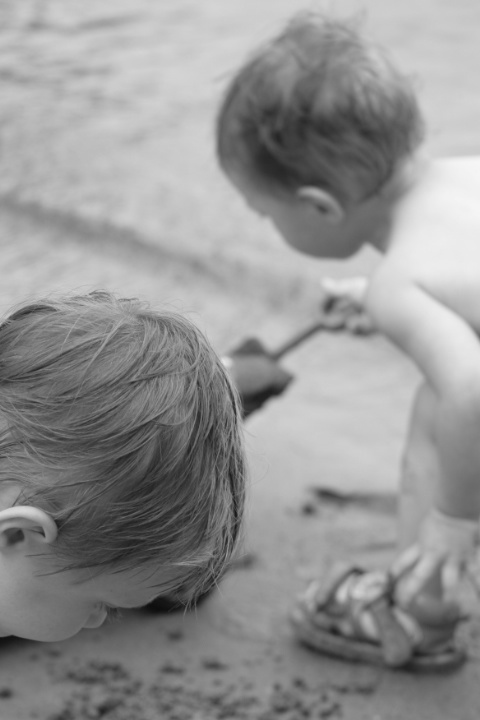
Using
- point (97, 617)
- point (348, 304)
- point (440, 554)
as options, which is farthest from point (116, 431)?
point (348, 304)

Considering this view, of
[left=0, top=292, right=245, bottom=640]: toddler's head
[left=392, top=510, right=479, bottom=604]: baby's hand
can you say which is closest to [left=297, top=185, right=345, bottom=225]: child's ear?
[left=392, top=510, right=479, bottom=604]: baby's hand

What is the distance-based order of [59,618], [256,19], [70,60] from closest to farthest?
[59,618], [70,60], [256,19]

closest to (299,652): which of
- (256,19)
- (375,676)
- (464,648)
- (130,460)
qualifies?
(375,676)

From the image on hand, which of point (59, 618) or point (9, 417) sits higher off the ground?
point (9, 417)

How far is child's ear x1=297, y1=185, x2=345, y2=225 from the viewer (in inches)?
77.8

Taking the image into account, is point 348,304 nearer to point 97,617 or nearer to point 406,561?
point 406,561

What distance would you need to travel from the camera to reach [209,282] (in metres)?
3.12

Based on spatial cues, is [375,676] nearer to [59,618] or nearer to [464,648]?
[464,648]

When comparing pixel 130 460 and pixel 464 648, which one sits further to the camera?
pixel 464 648

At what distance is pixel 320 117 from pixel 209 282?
47.9 inches

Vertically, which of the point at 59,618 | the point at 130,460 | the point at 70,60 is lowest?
the point at 70,60

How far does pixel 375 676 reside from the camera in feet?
5.98

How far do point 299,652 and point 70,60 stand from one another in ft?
10.6

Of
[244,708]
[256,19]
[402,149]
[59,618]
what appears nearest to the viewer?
[59,618]
